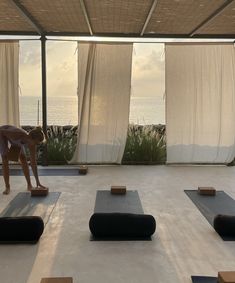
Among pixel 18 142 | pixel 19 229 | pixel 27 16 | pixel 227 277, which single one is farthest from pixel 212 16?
pixel 227 277

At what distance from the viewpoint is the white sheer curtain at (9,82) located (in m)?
6.90

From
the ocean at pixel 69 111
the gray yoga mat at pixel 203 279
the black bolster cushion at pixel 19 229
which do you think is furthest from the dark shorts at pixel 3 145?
the gray yoga mat at pixel 203 279

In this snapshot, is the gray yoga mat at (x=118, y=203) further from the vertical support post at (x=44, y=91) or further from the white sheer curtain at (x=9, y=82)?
the white sheer curtain at (x=9, y=82)

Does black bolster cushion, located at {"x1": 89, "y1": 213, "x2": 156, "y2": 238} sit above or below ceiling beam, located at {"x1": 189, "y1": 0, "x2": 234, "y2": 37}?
below

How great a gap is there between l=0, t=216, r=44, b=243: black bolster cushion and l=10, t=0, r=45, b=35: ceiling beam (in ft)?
9.14

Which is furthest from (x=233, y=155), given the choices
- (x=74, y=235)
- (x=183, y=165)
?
(x=74, y=235)

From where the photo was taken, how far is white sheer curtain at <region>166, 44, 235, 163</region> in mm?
7105

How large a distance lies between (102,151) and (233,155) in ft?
7.82

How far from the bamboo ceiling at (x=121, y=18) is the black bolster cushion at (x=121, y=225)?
2717 millimetres

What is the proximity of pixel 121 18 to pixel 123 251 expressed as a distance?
12.2 feet

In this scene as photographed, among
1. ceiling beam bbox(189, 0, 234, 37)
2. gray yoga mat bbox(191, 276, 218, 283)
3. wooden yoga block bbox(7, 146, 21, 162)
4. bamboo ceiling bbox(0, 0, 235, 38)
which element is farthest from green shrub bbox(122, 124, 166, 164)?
gray yoga mat bbox(191, 276, 218, 283)

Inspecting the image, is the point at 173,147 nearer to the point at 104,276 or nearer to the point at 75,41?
→ the point at 75,41

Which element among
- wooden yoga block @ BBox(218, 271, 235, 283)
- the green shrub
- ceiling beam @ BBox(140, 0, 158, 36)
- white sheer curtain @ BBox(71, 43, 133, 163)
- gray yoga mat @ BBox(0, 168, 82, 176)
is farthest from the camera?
the green shrub

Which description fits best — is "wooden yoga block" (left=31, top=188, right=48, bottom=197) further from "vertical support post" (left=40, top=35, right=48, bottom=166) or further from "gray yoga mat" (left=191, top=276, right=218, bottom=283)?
"gray yoga mat" (left=191, top=276, right=218, bottom=283)
